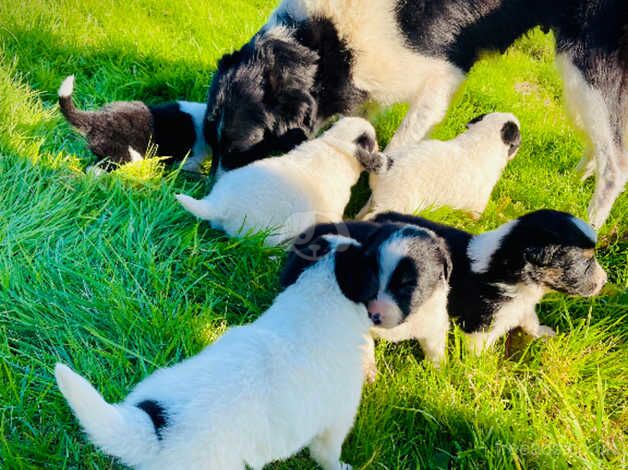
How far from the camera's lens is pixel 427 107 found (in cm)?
337

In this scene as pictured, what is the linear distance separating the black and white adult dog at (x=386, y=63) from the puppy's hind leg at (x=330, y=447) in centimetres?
169

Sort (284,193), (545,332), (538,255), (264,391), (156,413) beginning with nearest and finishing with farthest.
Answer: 1. (156,413)
2. (264,391)
3. (538,255)
4. (545,332)
5. (284,193)

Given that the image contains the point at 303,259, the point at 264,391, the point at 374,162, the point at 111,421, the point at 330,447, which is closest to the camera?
the point at 111,421

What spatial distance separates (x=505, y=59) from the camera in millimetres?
5395

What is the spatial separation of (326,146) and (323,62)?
19.8 inches

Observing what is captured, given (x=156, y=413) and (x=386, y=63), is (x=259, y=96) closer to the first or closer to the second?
(x=386, y=63)

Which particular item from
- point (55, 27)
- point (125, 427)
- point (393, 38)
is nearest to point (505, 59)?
point (393, 38)

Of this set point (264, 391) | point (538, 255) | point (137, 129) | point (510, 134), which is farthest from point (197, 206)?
point (510, 134)

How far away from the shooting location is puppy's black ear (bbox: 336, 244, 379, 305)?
200cm

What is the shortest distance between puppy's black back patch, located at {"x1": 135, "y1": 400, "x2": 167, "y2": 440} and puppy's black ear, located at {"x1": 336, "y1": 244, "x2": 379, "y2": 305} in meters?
0.79

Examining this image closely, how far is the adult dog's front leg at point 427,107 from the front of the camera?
131 inches

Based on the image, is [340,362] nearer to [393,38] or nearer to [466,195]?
[466,195]

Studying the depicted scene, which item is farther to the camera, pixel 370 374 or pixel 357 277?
pixel 370 374

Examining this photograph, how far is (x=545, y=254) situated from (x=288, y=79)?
165cm
